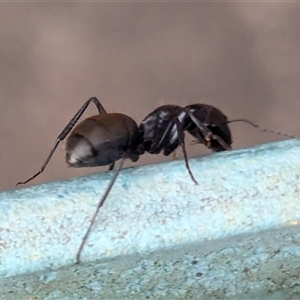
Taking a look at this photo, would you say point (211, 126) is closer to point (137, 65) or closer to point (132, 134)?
point (132, 134)

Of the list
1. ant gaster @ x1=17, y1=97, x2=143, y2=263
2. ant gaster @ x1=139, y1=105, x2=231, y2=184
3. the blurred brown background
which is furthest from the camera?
the blurred brown background

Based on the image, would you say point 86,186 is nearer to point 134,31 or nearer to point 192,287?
point 192,287

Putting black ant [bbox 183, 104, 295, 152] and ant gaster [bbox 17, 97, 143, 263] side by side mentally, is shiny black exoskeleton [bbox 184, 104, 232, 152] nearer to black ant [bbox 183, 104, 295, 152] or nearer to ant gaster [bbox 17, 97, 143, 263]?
black ant [bbox 183, 104, 295, 152]

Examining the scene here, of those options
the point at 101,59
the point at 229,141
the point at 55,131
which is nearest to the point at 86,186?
the point at 229,141

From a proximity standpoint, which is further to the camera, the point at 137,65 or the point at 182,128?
the point at 137,65

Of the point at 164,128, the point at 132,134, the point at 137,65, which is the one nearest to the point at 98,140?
the point at 132,134

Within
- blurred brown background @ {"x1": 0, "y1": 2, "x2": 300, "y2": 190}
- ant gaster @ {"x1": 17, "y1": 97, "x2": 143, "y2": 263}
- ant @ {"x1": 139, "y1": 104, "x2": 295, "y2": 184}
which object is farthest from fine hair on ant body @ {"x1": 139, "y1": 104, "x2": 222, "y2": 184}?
blurred brown background @ {"x1": 0, "y1": 2, "x2": 300, "y2": 190}
